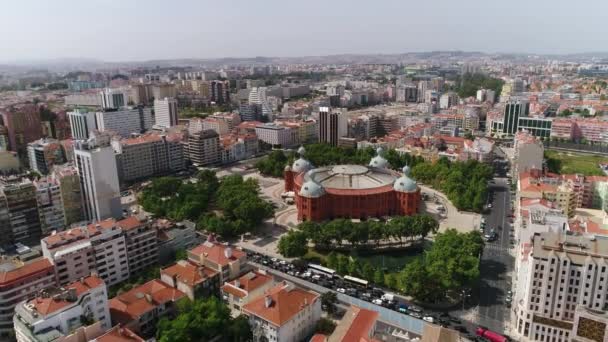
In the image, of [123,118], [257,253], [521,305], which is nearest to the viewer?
[521,305]

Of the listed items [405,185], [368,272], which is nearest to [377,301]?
[368,272]

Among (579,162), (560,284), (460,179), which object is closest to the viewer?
(560,284)

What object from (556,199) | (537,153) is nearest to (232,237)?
(556,199)

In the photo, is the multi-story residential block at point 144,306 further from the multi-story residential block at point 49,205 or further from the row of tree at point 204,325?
the multi-story residential block at point 49,205

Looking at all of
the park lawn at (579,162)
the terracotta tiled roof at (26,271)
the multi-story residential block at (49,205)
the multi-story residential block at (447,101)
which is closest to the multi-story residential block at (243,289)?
the terracotta tiled roof at (26,271)

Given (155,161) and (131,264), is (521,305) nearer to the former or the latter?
(131,264)

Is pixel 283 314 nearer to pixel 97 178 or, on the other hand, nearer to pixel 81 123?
pixel 97 178

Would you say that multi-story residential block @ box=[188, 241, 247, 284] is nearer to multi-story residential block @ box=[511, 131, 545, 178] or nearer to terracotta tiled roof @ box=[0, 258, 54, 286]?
terracotta tiled roof @ box=[0, 258, 54, 286]

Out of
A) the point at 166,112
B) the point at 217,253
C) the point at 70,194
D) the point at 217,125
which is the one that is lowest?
the point at 217,253
